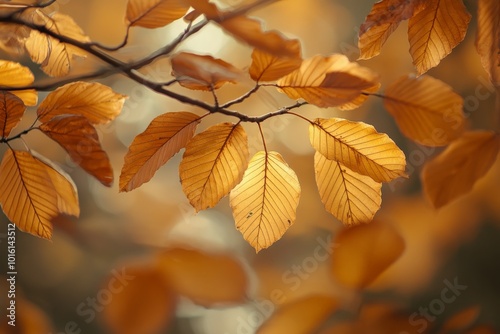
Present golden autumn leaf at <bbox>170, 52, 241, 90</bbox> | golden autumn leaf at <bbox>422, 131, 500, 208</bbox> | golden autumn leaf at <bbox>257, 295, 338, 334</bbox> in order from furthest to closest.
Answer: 1. golden autumn leaf at <bbox>257, 295, 338, 334</bbox>
2. golden autumn leaf at <bbox>422, 131, 500, 208</bbox>
3. golden autumn leaf at <bbox>170, 52, 241, 90</bbox>

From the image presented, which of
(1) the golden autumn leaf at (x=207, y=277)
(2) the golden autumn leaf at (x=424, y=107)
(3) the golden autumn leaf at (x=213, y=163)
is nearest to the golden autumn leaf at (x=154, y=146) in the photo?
(3) the golden autumn leaf at (x=213, y=163)

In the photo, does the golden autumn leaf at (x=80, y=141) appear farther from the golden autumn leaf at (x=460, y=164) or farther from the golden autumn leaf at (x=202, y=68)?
the golden autumn leaf at (x=460, y=164)

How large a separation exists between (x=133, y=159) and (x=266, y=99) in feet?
0.79

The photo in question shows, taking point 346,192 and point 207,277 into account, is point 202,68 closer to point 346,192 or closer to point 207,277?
point 346,192

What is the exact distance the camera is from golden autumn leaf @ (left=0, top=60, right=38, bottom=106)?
0.28 m

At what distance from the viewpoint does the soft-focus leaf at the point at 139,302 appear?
446 mm

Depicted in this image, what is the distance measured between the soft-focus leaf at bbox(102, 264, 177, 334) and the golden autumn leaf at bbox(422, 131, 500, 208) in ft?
0.85

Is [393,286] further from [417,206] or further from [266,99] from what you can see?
[266,99]

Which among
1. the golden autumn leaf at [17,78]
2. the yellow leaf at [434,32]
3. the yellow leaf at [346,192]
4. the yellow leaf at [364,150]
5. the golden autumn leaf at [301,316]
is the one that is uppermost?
the golden autumn leaf at [17,78]

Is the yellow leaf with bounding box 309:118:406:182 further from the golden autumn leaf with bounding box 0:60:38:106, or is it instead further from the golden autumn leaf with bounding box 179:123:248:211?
the golden autumn leaf with bounding box 0:60:38:106

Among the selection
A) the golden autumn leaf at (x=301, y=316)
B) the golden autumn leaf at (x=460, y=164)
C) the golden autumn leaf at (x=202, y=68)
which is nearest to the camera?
the golden autumn leaf at (x=202, y=68)

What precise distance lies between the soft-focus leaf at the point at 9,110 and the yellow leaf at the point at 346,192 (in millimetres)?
164

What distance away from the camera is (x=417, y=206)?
470mm

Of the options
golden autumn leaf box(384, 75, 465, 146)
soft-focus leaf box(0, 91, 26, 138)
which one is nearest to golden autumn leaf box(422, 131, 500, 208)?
golden autumn leaf box(384, 75, 465, 146)
